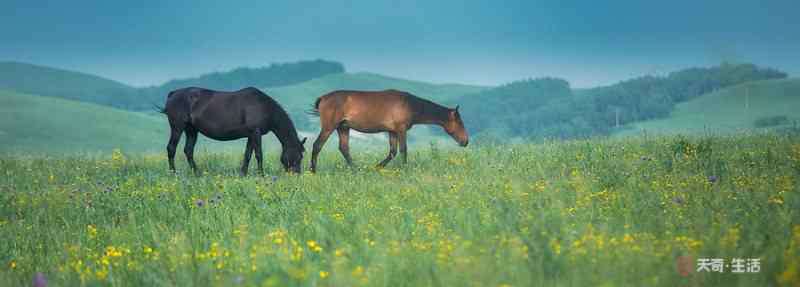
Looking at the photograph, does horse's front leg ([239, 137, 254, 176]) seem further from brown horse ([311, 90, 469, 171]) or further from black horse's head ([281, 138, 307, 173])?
brown horse ([311, 90, 469, 171])

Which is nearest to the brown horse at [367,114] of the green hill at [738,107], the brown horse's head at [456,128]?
the brown horse's head at [456,128]

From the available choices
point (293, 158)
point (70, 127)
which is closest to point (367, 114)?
point (293, 158)

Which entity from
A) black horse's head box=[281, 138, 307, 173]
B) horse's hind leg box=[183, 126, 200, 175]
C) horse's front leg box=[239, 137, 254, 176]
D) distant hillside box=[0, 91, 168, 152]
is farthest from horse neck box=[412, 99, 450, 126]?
distant hillside box=[0, 91, 168, 152]

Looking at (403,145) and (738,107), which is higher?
(738,107)

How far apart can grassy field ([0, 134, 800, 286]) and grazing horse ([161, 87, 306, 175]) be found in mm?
848

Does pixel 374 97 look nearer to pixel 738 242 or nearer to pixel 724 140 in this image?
Result: pixel 724 140

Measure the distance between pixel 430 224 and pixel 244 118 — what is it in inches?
351

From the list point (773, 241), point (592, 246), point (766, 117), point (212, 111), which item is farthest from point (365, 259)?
point (766, 117)

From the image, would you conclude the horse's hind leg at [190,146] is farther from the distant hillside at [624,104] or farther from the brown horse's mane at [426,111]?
the distant hillside at [624,104]

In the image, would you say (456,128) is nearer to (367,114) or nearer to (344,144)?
(367,114)

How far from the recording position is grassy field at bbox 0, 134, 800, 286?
7.44m

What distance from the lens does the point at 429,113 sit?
20141 mm

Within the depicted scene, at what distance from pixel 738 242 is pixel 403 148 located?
37.2 feet

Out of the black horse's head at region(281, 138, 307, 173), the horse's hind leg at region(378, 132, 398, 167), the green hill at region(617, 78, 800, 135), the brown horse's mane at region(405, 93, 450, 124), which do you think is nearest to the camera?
the black horse's head at region(281, 138, 307, 173)
